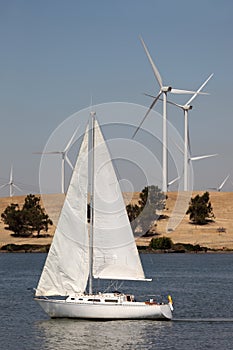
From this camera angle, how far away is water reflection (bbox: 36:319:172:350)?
184 ft

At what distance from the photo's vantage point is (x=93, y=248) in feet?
211

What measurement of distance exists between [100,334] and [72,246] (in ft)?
26.5

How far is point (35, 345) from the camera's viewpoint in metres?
56.1

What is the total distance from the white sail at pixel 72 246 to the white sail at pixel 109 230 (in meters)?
0.99

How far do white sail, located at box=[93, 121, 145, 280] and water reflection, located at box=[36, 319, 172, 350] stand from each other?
3.91m

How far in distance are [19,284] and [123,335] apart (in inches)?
1757

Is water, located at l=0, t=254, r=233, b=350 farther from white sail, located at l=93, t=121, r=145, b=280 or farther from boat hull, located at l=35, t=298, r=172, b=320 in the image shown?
white sail, located at l=93, t=121, r=145, b=280

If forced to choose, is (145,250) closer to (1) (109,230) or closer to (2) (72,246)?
(1) (109,230)

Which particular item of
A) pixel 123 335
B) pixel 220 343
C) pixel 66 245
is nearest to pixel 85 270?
pixel 66 245

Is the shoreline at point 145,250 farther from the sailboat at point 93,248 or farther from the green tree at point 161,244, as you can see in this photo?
the sailboat at point 93,248

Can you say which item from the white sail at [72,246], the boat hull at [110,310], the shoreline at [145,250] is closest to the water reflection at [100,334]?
the boat hull at [110,310]

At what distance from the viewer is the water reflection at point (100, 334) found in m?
56.1

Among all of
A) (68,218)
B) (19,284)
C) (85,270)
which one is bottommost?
(19,284)

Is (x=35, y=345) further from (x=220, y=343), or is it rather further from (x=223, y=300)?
(x=223, y=300)
